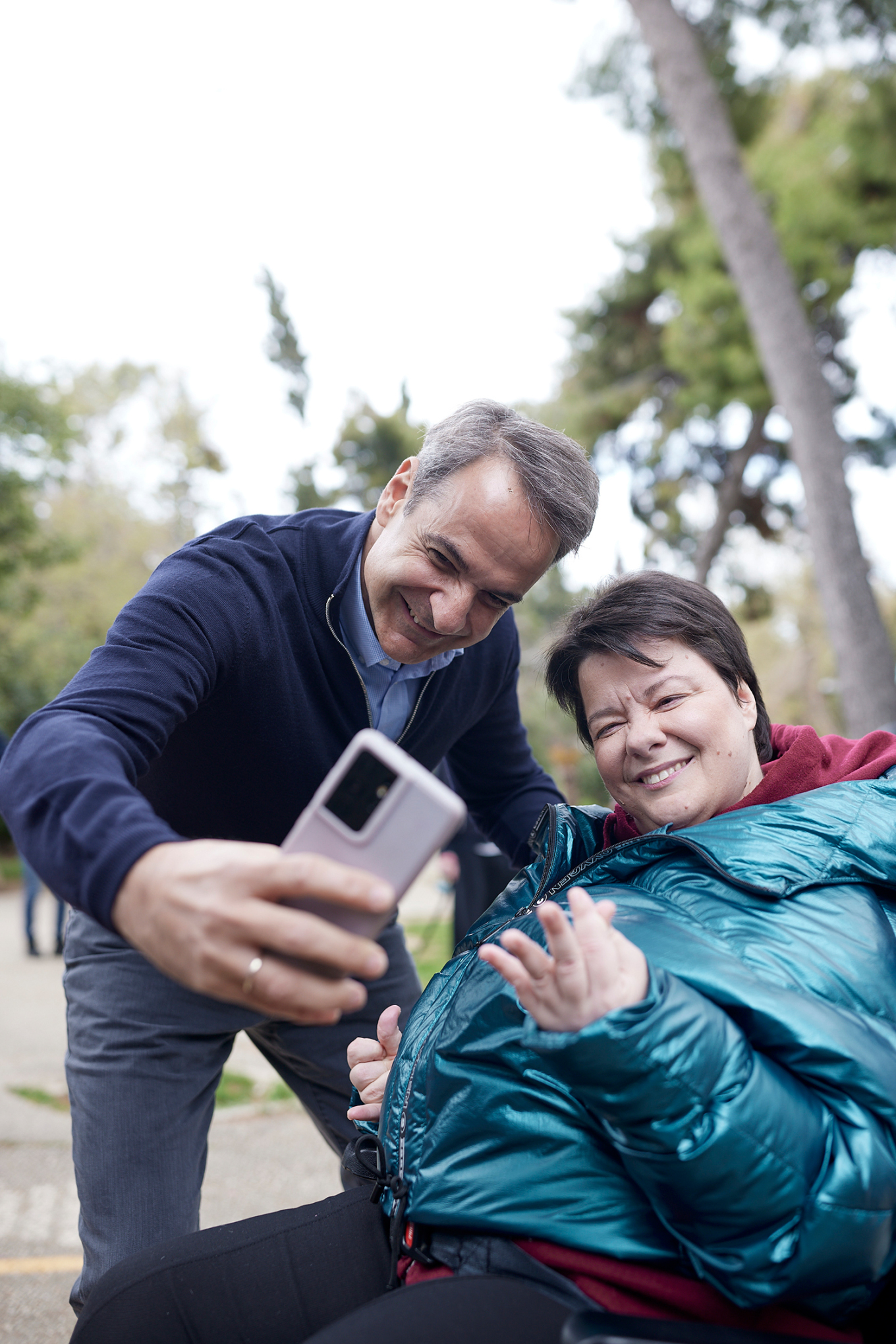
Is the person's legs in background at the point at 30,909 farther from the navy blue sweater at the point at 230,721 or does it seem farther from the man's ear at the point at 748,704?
the man's ear at the point at 748,704

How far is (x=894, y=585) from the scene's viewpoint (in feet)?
71.9

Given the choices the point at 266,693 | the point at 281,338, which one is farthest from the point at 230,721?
the point at 281,338

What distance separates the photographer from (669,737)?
5.50 feet

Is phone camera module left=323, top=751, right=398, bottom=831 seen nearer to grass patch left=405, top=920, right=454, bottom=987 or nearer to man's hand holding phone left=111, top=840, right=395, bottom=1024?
man's hand holding phone left=111, top=840, right=395, bottom=1024

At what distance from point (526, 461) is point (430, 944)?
21.6ft

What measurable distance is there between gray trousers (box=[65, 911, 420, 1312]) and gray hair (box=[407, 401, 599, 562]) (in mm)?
1112

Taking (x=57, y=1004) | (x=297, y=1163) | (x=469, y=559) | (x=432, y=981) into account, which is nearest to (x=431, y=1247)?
(x=432, y=981)

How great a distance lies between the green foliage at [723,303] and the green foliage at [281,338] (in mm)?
3982

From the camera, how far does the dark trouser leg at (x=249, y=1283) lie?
4.27 ft

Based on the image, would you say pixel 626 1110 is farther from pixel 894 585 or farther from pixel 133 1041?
pixel 894 585

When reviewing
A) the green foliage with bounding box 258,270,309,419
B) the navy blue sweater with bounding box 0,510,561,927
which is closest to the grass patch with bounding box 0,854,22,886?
the green foliage with bounding box 258,270,309,419

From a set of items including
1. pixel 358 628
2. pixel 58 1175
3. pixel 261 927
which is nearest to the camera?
pixel 261 927

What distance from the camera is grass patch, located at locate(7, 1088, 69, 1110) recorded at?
149 inches

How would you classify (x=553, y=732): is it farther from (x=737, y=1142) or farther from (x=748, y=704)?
(x=737, y=1142)
